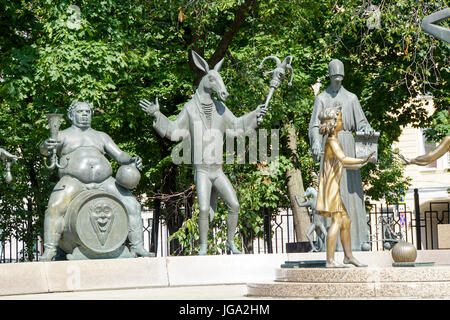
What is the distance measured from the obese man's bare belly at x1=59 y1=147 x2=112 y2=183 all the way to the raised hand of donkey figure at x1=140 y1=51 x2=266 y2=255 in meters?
1.04

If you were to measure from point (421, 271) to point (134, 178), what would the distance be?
189 inches

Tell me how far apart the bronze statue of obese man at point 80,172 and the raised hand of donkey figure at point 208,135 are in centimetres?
86

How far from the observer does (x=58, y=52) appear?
1795 cm

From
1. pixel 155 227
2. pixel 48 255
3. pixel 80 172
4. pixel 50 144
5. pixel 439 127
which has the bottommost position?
pixel 48 255

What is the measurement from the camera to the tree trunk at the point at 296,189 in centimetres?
2125

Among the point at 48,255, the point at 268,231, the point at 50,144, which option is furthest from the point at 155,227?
the point at 48,255

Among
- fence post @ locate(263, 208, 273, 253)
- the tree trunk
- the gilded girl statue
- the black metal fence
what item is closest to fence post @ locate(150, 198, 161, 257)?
the black metal fence

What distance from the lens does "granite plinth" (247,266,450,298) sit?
7.60 meters

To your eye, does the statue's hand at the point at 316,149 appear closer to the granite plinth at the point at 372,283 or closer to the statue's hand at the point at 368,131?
the statue's hand at the point at 368,131

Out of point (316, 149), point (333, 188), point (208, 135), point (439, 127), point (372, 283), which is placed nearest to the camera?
point (372, 283)

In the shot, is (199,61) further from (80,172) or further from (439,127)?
(439,127)

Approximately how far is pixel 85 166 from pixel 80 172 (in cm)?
11

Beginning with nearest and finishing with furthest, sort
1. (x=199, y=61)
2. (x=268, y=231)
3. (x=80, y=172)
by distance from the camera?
(x=80, y=172) → (x=199, y=61) → (x=268, y=231)

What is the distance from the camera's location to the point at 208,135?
1191 centimetres
